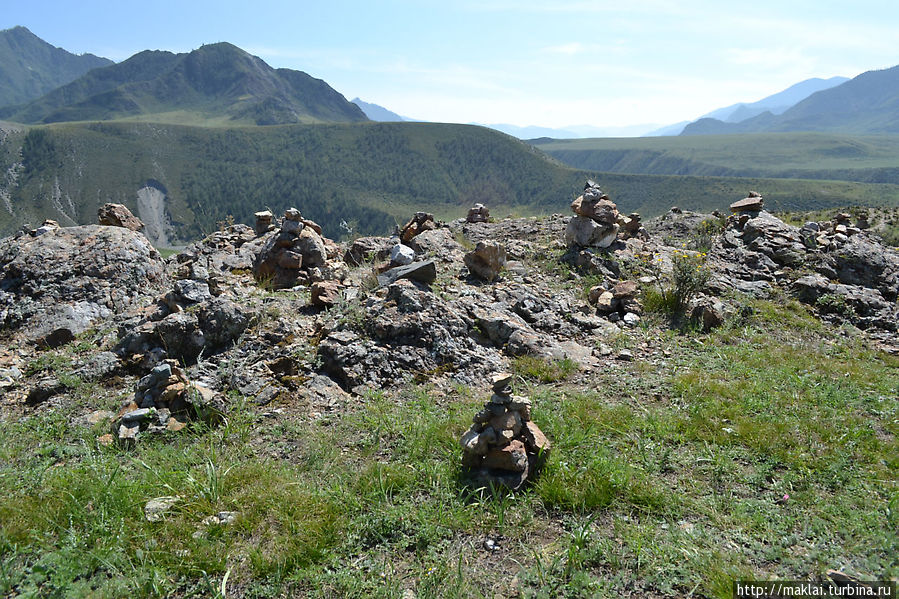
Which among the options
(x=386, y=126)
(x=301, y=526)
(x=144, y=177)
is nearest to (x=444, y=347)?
(x=301, y=526)

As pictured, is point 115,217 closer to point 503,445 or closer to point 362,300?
point 362,300

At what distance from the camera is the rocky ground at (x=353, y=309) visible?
18.0 ft

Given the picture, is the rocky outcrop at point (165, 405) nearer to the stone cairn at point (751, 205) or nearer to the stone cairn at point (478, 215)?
the stone cairn at point (478, 215)

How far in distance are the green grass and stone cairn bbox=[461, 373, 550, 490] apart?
0.16 metres

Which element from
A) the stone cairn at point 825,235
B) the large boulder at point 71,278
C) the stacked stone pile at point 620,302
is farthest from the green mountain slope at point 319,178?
the stacked stone pile at point 620,302

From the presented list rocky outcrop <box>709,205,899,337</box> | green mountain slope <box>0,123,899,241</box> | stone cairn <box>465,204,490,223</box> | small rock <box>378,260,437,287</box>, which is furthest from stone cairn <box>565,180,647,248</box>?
green mountain slope <box>0,123,899,241</box>

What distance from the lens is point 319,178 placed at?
463ft

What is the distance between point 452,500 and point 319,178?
5824 inches

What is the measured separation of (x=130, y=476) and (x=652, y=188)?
5360 inches

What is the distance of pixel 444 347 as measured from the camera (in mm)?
6316

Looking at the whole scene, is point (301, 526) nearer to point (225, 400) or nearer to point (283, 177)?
point (225, 400)

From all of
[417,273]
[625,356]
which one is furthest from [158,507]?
[625,356]

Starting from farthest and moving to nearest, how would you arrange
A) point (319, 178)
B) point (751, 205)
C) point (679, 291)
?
point (319, 178) → point (751, 205) → point (679, 291)

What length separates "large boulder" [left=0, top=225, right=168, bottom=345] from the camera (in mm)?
7148
